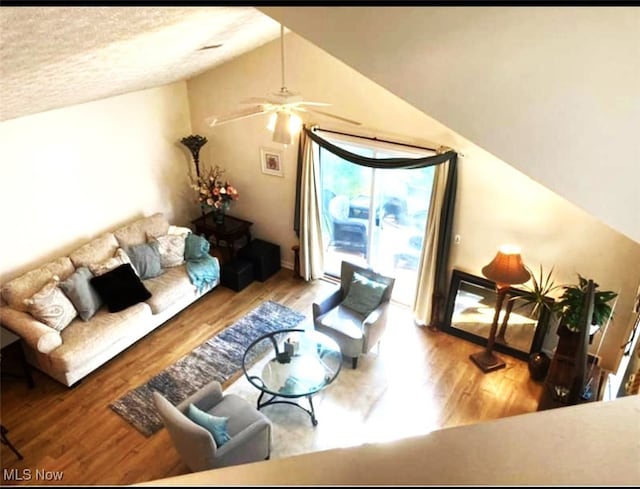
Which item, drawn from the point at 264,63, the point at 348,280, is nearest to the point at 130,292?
the point at 348,280

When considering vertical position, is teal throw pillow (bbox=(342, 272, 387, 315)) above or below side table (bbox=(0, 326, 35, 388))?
above

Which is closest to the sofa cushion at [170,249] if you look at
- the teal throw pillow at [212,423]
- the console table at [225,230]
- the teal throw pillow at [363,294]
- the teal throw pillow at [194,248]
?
the teal throw pillow at [194,248]

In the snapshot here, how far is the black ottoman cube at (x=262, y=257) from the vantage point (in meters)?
6.77

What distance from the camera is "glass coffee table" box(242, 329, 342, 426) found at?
14.9 feet

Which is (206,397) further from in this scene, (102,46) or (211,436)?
(102,46)

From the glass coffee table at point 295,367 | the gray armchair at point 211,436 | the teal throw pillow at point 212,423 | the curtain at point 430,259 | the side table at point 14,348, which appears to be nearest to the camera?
the gray armchair at point 211,436

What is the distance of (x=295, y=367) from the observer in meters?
4.77

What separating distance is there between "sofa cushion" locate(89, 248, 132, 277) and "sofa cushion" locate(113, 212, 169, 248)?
0.85 ft

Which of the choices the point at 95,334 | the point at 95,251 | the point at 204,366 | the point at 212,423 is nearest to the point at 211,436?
the point at 212,423

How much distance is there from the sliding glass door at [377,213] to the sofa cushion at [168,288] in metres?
1.97

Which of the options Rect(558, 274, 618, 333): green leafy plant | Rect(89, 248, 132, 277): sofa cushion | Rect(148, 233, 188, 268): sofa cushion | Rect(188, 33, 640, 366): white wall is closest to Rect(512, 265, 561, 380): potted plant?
Rect(188, 33, 640, 366): white wall

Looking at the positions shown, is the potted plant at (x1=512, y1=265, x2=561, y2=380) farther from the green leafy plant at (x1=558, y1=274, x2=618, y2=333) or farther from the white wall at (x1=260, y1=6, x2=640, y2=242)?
the white wall at (x1=260, y1=6, x2=640, y2=242)

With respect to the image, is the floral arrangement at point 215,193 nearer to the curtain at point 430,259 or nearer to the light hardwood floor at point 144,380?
the light hardwood floor at point 144,380

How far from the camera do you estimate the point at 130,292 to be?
18.1 feet
